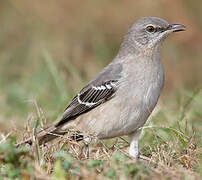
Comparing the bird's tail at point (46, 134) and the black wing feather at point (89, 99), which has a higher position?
the black wing feather at point (89, 99)

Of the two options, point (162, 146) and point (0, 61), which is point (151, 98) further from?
point (0, 61)

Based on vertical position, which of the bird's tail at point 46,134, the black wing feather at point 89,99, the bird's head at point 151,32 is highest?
the bird's head at point 151,32

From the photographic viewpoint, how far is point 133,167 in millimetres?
4086

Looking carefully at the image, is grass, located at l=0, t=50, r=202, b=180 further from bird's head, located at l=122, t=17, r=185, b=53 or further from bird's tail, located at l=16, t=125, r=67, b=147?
bird's head, located at l=122, t=17, r=185, b=53

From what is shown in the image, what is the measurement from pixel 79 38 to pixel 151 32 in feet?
21.4

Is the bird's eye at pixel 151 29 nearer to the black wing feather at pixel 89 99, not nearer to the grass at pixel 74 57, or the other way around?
the black wing feather at pixel 89 99

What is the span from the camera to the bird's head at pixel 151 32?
649cm

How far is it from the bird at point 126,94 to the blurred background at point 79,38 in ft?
11.4

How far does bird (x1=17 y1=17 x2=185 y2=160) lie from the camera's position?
233 inches

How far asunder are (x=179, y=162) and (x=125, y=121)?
1140mm

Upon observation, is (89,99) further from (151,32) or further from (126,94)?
(151,32)

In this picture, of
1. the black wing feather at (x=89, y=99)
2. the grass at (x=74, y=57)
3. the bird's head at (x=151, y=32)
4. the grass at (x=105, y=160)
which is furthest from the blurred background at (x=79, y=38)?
the grass at (x=105, y=160)

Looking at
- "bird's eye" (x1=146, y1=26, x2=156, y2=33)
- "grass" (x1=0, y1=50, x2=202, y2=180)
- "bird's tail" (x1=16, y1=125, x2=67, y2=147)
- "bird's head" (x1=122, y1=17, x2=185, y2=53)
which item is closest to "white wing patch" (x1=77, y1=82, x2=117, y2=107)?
"bird's tail" (x1=16, y1=125, x2=67, y2=147)

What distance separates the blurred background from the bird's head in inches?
143
